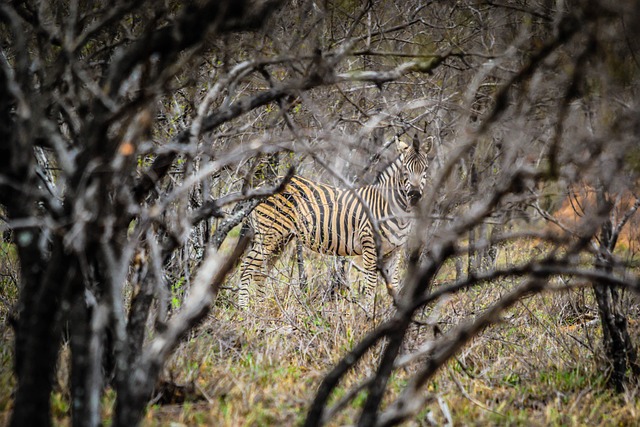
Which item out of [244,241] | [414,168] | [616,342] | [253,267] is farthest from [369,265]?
[244,241]

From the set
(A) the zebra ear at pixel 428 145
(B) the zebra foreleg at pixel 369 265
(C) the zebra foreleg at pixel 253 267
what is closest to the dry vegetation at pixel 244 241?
(C) the zebra foreleg at pixel 253 267

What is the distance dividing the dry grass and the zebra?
199 cm

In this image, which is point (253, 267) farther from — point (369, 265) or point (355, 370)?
point (355, 370)

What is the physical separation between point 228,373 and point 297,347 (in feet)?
3.47

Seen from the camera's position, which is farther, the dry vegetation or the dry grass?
the dry grass

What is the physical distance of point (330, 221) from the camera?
8.60 metres

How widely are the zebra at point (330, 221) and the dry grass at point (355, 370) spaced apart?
78.4 inches

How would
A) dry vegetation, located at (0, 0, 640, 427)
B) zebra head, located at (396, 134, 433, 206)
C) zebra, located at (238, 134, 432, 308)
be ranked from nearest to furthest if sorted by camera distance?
dry vegetation, located at (0, 0, 640, 427), zebra head, located at (396, 134, 433, 206), zebra, located at (238, 134, 432, 308)

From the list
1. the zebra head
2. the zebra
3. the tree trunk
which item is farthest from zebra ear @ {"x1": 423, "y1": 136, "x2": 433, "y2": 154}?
the tree trunk

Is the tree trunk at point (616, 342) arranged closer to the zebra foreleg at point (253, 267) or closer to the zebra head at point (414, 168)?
the zebra head at point (414, 168)

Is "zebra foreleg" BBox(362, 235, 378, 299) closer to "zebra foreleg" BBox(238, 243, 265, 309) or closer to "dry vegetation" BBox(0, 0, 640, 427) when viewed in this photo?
"dry vegetation" BBox(0, 0, 640, 427)

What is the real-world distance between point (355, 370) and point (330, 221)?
167 inches

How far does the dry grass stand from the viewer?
3715mm

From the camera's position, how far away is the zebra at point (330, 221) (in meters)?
8.37
